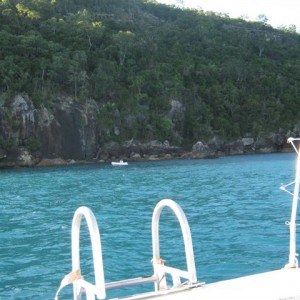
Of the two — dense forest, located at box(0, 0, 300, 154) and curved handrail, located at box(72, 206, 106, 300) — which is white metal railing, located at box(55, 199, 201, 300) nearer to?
curved handrail, located at box(72, 206, 106, 300)

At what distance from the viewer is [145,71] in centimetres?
8981

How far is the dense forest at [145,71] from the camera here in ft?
245

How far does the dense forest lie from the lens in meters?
74.8

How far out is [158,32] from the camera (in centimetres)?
11225

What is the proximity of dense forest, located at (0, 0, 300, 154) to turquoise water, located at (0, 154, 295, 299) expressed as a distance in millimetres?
44524

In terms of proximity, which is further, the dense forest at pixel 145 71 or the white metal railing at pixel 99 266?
the dense forest at pixel 145 71

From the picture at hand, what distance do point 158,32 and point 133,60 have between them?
24.4 metres

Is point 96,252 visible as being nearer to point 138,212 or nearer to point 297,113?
point 138,212

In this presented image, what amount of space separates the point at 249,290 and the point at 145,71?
86949 millimetres

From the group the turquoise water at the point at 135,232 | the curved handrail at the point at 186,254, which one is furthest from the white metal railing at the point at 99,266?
the turquoise water at the point at 135,232

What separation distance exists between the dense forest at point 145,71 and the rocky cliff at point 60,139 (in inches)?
59.9

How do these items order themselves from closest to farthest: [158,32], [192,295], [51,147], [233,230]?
[192,295]
[233,230]
[51,147]
[158,32]

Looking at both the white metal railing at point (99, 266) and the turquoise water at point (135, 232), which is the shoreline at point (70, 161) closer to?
the turquoise water at point (135, 232)

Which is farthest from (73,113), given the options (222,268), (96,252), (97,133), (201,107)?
(96,252)
